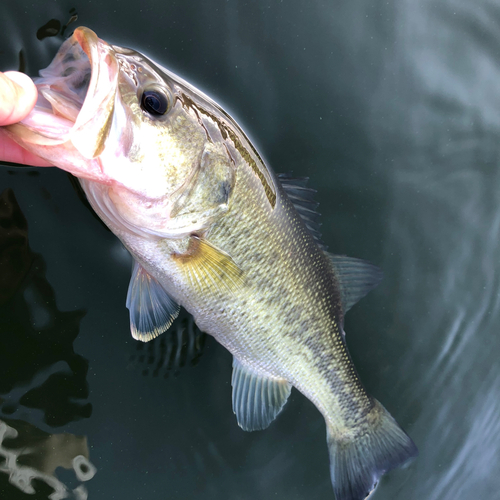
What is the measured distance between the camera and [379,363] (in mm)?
2621

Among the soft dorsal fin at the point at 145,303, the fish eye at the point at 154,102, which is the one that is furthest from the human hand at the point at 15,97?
the soft dorsal fin at the point at 145,303

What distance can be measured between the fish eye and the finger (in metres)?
0.32

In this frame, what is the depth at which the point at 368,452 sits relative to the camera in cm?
209

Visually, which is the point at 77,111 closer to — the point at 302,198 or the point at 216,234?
the point at 216,234

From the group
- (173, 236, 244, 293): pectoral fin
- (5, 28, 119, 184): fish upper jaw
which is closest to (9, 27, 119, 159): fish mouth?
(5, 28, 119, 184): fish upper jaw

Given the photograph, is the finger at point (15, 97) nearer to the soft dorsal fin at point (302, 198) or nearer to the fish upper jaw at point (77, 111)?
the fish upper jaw at point (77, 111)

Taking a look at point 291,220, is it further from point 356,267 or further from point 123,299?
point 123,299

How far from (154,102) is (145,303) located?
32.8 inches

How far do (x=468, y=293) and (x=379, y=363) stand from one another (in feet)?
2.45

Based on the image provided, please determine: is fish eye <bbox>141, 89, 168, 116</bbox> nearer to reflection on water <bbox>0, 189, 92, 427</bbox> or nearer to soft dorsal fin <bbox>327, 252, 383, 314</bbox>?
reflection on water <bbox>0, 189, 92, 427</bbox>

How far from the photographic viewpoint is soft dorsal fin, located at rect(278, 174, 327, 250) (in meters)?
1.90

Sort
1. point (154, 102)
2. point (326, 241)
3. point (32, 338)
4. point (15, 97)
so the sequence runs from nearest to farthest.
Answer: point (15, 97) < point (154, 102) < point (32, 338) < point (326, 241)

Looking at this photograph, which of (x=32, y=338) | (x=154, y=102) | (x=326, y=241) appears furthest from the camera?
(x=326, y=241)

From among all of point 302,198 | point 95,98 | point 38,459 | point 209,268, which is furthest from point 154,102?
point 38,459
